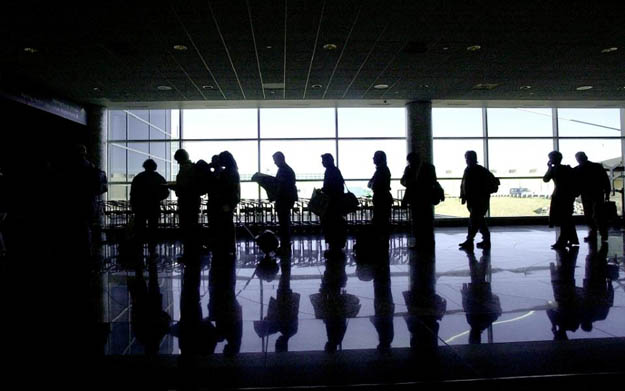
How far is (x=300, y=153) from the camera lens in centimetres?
1327

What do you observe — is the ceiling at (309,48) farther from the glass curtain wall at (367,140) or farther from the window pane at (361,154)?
the window pane at (361,154)

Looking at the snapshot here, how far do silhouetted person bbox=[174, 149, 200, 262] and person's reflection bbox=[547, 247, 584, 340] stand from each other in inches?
170

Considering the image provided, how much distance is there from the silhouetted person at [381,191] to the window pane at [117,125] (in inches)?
370

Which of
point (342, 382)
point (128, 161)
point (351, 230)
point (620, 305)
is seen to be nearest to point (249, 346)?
point (342, 382)

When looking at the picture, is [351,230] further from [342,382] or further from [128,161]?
[342,382]

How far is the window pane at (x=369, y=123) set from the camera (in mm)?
13242

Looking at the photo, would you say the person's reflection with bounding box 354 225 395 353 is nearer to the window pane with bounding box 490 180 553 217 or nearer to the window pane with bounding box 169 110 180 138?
the window pane with bounding box 490 180 553 217

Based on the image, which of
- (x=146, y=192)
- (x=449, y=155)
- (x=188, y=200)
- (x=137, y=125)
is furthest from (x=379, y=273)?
(x=137, y=125)

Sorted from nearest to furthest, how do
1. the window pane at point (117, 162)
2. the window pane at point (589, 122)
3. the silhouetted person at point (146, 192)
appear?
1. the silhouetted person at point (146, 192)
2. the window pane at point (117, 162)
3. the window pane at point (589, 122)

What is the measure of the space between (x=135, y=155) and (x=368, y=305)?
38.8 ft

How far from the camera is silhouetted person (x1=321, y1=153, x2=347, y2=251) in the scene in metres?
6.44

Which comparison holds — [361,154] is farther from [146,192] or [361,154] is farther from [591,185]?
[146,192]

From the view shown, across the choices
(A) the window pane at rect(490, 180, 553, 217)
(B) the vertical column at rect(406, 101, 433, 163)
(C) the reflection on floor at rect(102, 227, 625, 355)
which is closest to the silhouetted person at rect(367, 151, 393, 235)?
(C) the reflection on floor at rect(102, 227, 625, 355)

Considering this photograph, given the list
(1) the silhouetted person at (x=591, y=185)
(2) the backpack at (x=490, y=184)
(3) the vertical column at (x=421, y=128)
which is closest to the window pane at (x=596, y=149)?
(3) the vertical column at (x=421, y=128)
